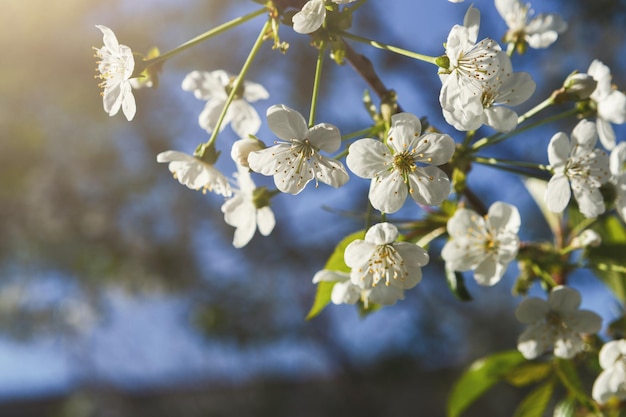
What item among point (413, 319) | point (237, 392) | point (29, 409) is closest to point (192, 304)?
point (237, 392)

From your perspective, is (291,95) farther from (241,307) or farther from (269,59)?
(241,307)

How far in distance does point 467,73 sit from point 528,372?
36cm

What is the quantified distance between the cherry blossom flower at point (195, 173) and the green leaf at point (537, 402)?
406 millimetres

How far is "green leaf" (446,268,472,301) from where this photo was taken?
0.54 metres

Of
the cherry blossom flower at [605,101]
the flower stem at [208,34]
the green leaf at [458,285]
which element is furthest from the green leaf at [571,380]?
the flower stem at [208,34]

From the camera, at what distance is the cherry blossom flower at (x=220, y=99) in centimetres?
58

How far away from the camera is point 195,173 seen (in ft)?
1.70

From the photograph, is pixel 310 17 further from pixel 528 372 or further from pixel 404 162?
pixel 528 372

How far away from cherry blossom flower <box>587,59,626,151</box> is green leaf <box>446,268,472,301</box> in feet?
0.62

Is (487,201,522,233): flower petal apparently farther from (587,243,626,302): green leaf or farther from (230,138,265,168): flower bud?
(230,138,265,168): flower bud

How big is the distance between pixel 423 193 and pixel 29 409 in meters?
5.47

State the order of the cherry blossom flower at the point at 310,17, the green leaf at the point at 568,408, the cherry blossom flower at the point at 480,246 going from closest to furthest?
the cherry blossom flower at the point at 310,17
the cherry blossom flower at the point at 480,246
the green leaf at the point at 568,408

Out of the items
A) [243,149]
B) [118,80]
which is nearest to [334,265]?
[243,149]

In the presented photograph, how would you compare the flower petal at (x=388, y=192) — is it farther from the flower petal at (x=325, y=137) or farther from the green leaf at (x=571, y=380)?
the green leaf at (x=571, y=380)
